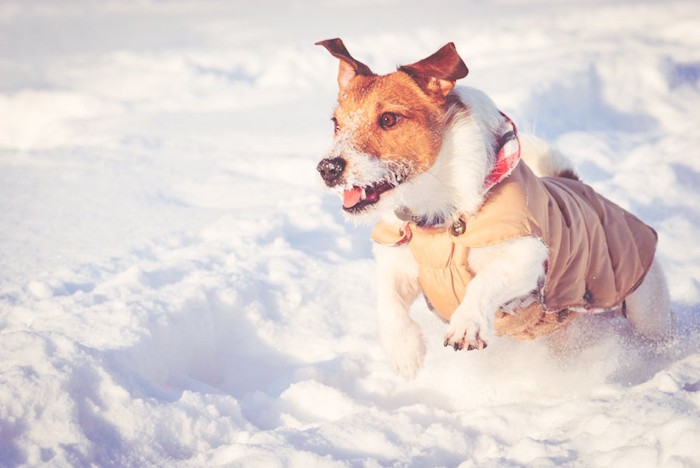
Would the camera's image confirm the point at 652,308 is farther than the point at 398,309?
Yes

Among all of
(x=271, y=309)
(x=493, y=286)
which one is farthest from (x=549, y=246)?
(x=271, y=309)

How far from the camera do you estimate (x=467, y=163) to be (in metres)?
2.47

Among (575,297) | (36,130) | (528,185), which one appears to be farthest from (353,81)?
(36,130)

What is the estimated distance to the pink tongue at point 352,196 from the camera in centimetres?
240

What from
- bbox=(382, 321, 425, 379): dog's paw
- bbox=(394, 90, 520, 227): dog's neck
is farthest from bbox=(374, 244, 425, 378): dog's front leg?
bbox=(394, 90, 520, 227): dog's neck

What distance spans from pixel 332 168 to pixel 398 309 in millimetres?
794

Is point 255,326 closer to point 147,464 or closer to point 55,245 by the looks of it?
point 147,464

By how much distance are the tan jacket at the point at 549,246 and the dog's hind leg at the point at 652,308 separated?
13cm

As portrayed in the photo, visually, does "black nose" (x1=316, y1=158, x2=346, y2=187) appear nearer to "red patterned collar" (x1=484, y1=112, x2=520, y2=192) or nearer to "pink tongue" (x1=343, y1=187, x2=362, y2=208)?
"pink tongue" (x1=343, y1=187, x2=362, y2=208)

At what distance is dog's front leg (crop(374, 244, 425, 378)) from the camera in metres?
2.79

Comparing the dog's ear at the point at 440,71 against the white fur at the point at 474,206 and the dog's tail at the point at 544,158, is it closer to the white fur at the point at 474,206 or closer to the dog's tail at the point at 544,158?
the white fur at the point at 474,206

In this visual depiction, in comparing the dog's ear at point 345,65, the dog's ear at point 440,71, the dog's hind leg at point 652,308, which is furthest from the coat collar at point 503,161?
the dog's hind leg at point 652,308

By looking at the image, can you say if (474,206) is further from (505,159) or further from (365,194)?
(365,194)

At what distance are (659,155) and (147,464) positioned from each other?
19.0ft
